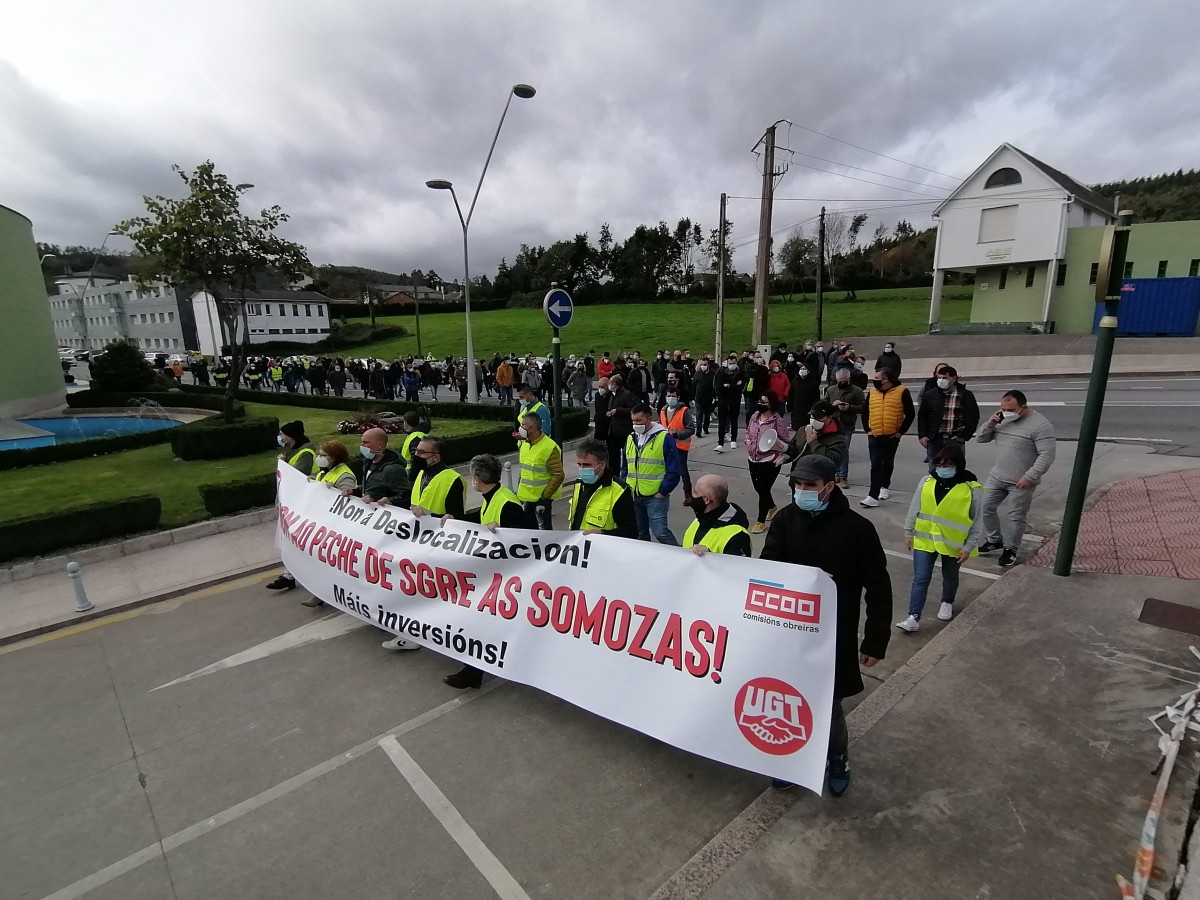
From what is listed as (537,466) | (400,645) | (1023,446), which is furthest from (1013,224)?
(400,645)

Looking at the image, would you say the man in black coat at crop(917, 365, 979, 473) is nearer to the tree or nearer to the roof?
the tree

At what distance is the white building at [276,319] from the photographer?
67.6 meters

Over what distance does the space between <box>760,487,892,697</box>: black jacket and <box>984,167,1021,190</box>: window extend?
1455 inches

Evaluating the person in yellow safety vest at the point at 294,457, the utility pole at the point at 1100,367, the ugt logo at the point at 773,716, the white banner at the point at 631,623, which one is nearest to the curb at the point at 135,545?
the person in yellow safety vest at the point at 294,457

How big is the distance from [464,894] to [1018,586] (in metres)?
5.53

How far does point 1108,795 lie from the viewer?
11.0ft

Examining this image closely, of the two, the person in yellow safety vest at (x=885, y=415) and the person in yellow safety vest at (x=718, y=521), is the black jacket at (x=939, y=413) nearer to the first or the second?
the person in yellow safety vest at (x=885, y=415)

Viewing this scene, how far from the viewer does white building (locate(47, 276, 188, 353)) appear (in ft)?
232

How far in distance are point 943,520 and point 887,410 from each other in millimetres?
3534

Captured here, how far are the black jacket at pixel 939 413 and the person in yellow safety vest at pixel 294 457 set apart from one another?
755cm

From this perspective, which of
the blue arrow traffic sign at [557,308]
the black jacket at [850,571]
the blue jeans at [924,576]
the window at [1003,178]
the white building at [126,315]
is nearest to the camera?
the black jacket at [850,571]

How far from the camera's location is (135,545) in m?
8.52

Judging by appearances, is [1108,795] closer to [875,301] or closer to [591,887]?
[591,887]

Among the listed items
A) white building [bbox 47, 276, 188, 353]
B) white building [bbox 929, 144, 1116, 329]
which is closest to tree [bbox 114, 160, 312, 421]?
white building [bbox 929, 144, 1116, 329]
